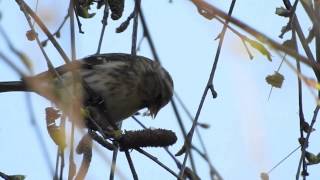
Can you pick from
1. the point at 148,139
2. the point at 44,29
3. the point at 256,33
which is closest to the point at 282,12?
the point at 148,139

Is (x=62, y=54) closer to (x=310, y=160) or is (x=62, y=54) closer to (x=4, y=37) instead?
(x=4, y=37)

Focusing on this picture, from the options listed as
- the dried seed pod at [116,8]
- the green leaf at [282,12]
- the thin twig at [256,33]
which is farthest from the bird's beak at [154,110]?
the thin twig at [256,33]

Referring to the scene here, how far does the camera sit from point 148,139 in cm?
313

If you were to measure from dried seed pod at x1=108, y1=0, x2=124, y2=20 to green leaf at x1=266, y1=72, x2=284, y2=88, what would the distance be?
1.10 meters

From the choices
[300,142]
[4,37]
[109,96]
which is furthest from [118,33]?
[4,37]

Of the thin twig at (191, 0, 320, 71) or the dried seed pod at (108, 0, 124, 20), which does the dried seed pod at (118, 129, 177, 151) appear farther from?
the thin twig at (191, 0, 320, 71)

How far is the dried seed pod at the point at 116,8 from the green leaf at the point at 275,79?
1.10 m

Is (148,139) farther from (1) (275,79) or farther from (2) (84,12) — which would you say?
(2) (84,12)

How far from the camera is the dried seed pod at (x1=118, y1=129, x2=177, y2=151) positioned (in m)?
3.07

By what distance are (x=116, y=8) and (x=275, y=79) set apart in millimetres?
1158

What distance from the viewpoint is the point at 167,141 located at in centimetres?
306

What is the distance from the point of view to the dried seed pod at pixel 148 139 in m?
3.07

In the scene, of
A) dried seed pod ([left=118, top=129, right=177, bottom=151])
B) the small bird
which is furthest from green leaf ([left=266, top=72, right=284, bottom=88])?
the small bird

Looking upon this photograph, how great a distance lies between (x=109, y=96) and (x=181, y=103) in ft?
12.7
